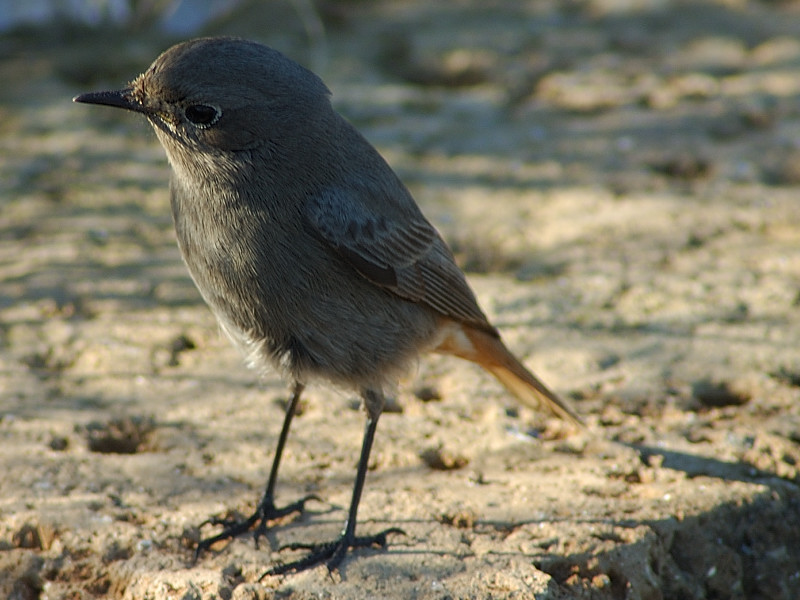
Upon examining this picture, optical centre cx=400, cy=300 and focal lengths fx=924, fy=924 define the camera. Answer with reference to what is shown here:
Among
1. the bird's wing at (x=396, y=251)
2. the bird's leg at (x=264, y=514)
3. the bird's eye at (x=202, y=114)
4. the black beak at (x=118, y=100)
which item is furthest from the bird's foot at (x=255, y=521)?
the black beak at (x=118, y=100)

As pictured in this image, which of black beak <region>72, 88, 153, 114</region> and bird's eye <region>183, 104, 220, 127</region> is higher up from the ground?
black beak <region>72, 88, 153, 114</region>

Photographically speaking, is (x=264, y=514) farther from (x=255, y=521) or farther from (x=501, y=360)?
(x=501, y=360)

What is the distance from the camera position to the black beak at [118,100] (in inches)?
154

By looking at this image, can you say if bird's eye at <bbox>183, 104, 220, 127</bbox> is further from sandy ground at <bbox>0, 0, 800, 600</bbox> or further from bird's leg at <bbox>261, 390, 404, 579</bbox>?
sandy ground at <bbox>0, 0, 800, 600</bbox>

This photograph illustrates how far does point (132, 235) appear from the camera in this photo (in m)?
6.40

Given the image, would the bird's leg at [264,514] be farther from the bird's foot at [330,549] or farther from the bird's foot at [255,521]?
the bird's foot at [330,549]

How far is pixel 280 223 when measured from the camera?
3.91 m

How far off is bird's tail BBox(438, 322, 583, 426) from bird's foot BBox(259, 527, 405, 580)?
108 centimetres

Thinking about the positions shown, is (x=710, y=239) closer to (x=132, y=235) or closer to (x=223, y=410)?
(x=223, y=410)

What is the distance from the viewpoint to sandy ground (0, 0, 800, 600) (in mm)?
3934

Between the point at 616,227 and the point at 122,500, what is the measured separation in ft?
12.6

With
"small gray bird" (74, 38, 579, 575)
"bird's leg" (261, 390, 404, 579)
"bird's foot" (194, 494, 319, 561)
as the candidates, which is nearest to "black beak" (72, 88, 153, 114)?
"small gray bird" (74, 38, 579, 575)

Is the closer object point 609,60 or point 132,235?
point 132,235

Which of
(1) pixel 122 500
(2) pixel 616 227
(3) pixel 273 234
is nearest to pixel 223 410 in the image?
(1) pixel 122 500
